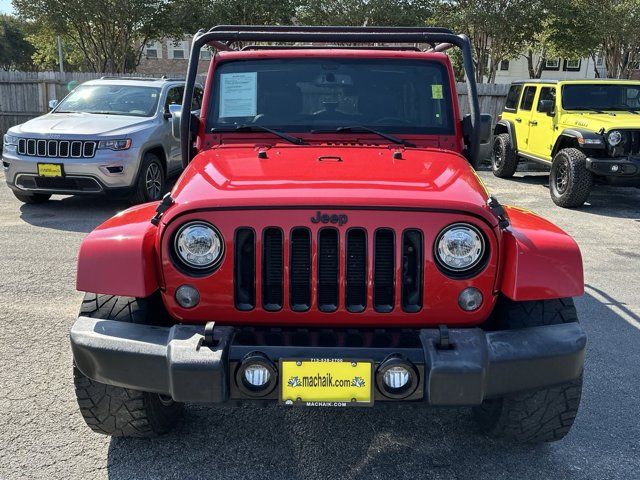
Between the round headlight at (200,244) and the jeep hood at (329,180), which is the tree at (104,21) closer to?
the jeep hood at (329,180)

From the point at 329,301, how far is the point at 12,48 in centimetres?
4647

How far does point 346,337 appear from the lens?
250 centimetres

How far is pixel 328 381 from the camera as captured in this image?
7.59 feet

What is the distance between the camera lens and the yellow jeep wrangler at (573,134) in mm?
8688

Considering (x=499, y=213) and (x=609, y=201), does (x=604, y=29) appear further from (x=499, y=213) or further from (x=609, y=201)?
(x=499, y=213)

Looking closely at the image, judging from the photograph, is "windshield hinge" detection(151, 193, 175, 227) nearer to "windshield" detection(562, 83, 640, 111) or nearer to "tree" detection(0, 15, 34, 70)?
Answer: "windshield" detection(562, 83, 640, 111)

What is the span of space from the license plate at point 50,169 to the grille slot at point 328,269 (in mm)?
6031

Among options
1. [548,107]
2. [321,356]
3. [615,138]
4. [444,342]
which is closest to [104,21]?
[548,107]

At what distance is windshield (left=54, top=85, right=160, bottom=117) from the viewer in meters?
8.70

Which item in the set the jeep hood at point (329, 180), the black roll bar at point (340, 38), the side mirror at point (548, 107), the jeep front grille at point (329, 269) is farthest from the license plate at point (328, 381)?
the side mirror at point (548, 107)

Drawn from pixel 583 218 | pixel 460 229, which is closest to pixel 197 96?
pixel 583 218

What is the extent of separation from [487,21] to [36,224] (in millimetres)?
17053

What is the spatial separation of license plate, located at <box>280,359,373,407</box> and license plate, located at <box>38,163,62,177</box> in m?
6.19

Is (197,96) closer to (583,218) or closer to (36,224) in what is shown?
(36,224)
